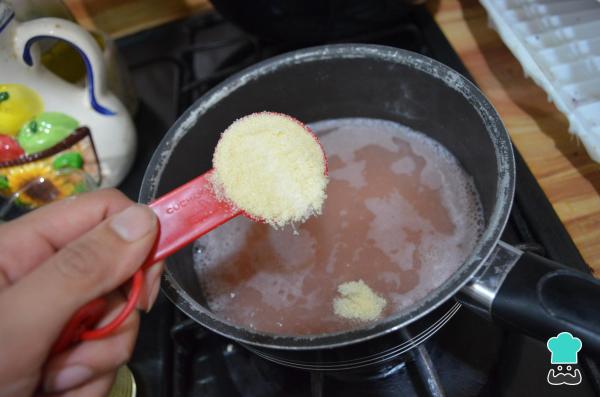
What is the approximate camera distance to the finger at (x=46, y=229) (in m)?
0.39

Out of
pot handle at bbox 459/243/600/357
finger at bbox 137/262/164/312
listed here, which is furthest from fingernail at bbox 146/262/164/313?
pot handle at bbox 459/243/600/357

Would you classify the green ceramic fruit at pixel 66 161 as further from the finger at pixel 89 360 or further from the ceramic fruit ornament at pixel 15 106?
the finger at pixel 89 360

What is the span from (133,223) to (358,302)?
0.87 ft

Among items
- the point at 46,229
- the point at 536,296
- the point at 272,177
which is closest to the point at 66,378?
the point at 46,229

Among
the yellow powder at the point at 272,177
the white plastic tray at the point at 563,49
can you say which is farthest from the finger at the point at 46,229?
the white plastic tray at the point at 563,49

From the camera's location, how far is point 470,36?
0.74 m

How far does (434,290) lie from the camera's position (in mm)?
386

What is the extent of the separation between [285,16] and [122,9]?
38 cm

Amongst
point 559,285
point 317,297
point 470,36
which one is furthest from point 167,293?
point 470,36

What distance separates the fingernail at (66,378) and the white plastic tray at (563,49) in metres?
0.52

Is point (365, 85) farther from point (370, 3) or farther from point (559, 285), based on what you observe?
point (559, 285)

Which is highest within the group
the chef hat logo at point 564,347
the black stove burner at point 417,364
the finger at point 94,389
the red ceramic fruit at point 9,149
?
the red ceramic fruit at point 9,149

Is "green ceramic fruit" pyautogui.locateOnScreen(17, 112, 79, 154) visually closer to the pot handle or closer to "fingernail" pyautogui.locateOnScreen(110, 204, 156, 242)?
"fingernail" pyautogui.locateOnScreen(110, 204, 156, 242)

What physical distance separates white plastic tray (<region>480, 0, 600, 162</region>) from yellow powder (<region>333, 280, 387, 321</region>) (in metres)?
0.27
